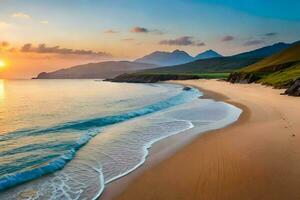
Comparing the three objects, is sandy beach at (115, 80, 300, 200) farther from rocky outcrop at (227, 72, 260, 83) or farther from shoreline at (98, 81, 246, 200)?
rocky outcrop at (227, 72, 260, 83)

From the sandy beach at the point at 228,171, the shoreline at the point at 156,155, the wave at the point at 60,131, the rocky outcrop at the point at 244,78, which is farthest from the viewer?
the rocky outcrop at the point at 244,78

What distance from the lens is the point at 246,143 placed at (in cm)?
1343

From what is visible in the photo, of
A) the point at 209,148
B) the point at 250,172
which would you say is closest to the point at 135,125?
the point at 209,148

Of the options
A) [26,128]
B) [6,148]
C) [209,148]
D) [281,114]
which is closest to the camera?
[209,148]

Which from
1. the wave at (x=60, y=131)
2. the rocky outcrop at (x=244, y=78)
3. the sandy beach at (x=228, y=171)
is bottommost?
the wave at (x=60, y=131)

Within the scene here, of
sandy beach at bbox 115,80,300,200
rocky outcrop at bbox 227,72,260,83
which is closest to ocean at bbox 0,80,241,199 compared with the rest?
sandy beach at bbox 115,80,300,200

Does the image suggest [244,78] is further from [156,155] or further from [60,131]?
[156,155]

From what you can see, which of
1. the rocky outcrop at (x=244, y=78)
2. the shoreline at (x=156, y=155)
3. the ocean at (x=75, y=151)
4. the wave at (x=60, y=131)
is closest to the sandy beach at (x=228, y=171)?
the shoreline at (x=156, y=155)

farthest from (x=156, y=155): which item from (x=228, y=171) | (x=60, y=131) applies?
(x=60, y=131)

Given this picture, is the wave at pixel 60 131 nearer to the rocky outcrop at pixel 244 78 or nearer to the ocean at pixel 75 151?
the ocean at pixel 75 151

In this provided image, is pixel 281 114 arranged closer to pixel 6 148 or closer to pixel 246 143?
pixel 246 143

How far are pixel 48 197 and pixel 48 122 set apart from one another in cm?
1418

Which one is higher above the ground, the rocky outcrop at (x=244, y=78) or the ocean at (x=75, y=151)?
the rocky outcrop at (x=244, y=78)

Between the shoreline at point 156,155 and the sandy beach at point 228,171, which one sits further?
the shoreline at point 156,155
